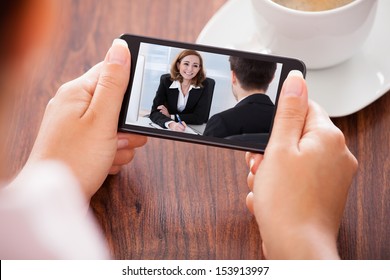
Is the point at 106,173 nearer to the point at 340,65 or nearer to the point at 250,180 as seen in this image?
the point at 250,180

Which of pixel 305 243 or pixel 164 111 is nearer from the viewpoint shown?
pixel 305 243

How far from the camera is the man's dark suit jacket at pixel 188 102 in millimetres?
791

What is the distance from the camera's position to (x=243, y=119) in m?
0.78

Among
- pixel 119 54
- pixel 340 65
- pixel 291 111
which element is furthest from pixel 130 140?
pixel 340 65

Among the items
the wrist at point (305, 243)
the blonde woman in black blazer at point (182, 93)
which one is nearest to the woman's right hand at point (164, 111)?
the blonde woman in black blazer at point (182, 93)

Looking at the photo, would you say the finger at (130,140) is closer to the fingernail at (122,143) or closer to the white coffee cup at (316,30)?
the fingernail at (122,143)

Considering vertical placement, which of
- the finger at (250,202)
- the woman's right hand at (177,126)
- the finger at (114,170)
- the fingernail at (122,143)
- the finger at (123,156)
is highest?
the woman's right hand at (177,126)

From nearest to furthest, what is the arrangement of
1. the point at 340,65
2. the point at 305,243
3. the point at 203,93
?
1. the point at 305,243
2. the point at 203,93
3. the point at 340,65

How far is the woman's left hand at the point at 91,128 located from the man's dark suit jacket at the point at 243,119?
129 mm

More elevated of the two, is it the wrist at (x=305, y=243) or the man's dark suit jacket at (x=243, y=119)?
the man's dark suit jacket at (x=243, y=119)

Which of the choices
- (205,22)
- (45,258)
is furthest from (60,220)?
(205,22)

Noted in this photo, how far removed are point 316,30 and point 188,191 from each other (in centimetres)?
28

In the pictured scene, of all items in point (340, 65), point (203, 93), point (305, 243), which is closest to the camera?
point (305, 243)

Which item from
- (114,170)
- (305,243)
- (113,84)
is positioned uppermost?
(113,84)
